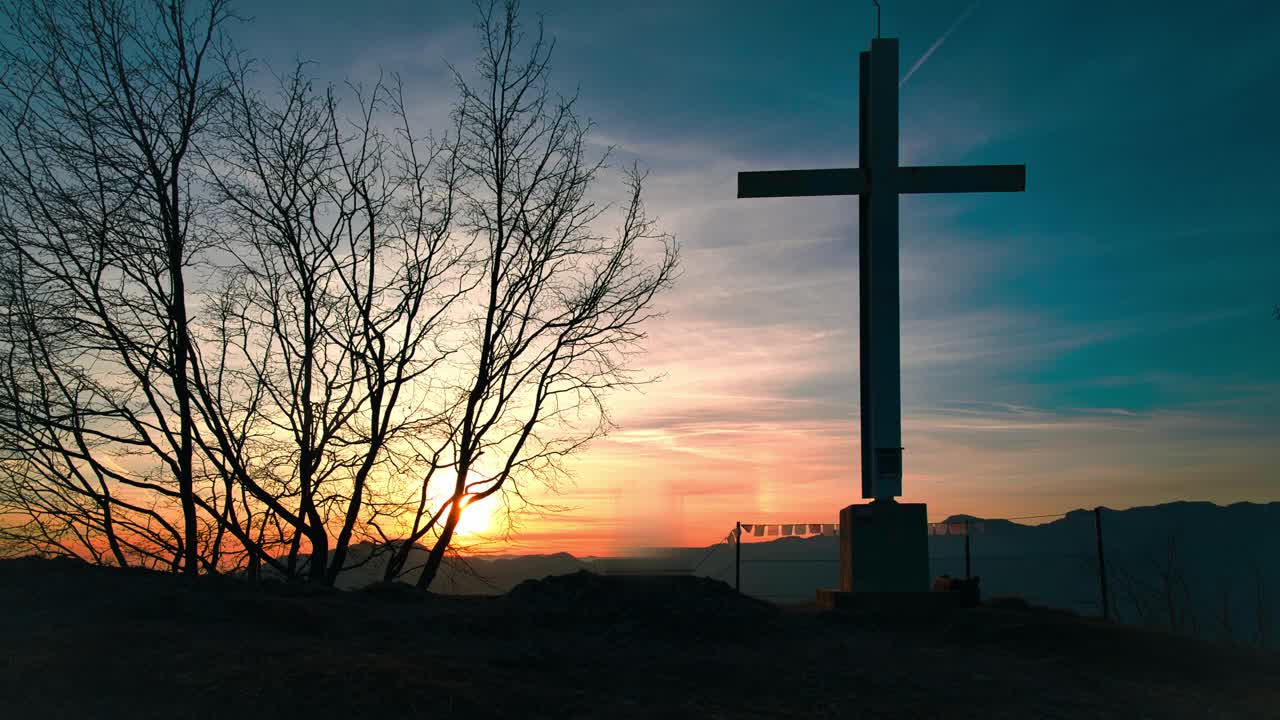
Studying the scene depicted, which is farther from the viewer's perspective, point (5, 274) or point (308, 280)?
point (308, 280)

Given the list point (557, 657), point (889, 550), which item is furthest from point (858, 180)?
point (557, 657)

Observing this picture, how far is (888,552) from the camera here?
1226 cm

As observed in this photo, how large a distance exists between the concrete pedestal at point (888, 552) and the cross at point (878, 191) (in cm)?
37

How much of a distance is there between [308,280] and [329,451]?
2480mm

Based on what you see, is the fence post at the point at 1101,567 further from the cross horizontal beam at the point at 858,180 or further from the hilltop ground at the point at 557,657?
the cross horizontal beam at the point at 858,180

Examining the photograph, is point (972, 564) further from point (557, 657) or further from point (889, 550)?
point (557, 657)

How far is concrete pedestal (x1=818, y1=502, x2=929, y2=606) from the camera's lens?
12219 millimetres

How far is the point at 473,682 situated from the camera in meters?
6.25

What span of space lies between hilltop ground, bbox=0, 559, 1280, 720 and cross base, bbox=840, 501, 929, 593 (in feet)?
2.65

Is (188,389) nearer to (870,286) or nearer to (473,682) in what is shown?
(473,682)

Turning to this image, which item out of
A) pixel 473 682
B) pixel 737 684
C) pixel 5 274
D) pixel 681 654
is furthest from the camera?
pixel 5 274

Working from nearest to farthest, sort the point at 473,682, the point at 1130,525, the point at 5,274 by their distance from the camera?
the point at 473,682 < the point at 5,274 < the point at 1130,525

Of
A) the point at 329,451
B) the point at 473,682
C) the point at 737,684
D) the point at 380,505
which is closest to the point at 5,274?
the point at 329,451

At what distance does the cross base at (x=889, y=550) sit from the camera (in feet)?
40.1
